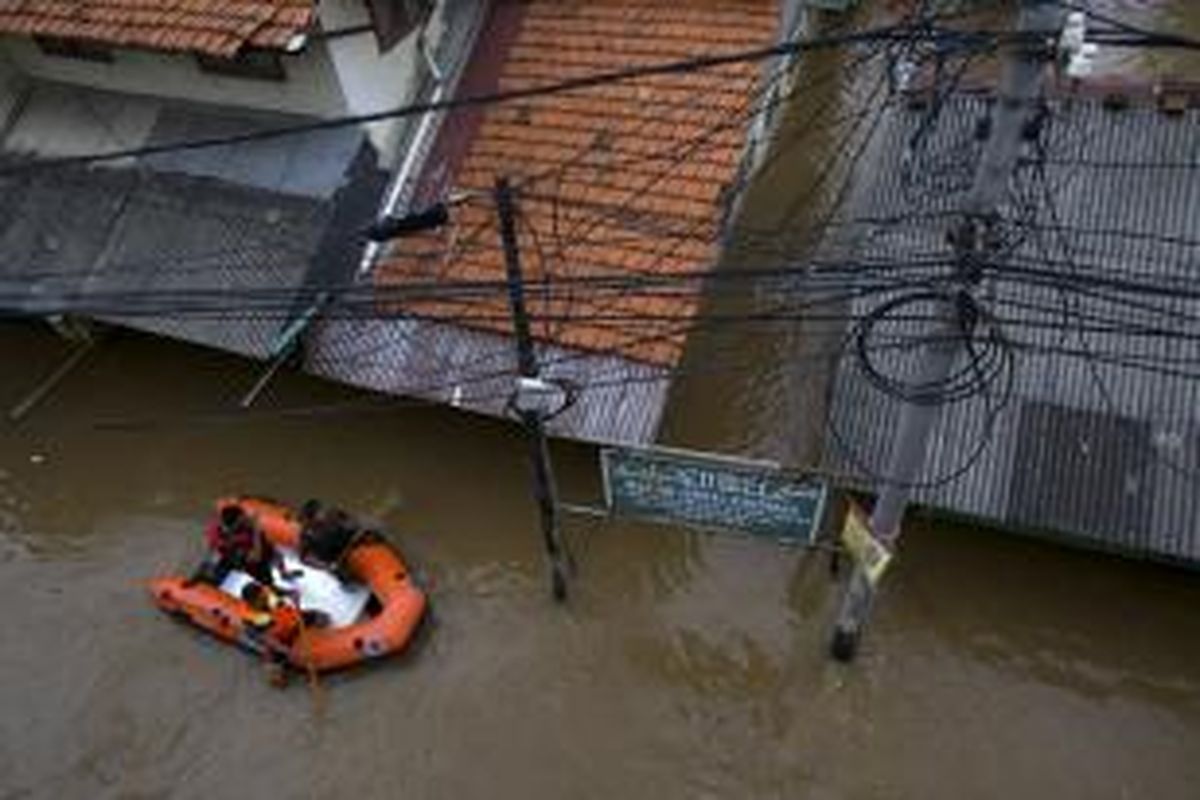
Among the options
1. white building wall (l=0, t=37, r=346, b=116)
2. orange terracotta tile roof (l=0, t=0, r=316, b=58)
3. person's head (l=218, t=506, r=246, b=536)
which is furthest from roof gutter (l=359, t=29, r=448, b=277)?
person's head (l=218, t=506, r=246, b=536)

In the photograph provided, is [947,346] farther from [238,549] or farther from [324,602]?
[238,549]

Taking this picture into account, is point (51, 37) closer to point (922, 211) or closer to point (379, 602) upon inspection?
point (379, 602)

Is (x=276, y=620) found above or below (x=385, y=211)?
below

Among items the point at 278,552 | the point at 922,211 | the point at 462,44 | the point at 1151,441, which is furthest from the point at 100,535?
the point at 1151,441

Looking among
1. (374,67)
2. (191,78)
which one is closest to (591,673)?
(374,67)


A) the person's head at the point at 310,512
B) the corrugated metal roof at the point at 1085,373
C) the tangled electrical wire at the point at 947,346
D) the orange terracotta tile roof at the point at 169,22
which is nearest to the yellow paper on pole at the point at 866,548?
the tangled electrical wire at the point at 947,346

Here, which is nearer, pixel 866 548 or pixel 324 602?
pixel 866 548
